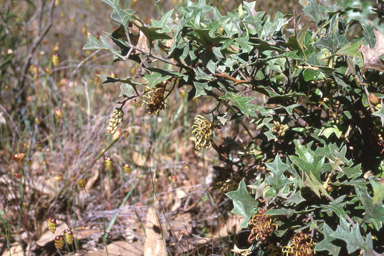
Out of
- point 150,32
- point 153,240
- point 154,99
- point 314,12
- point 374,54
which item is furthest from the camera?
point 153,240

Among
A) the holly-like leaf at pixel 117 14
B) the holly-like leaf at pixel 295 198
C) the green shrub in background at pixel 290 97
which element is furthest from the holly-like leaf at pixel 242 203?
the holly-like leaf at pixel 117 14

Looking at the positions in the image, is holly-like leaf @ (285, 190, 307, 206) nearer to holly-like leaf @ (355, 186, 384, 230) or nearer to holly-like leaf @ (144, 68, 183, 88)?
holly-like leaf @ (355, 186, 384, 230)

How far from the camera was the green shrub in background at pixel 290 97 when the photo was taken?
0.92 meters

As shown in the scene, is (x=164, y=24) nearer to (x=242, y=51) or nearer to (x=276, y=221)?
(x=242, y=51)

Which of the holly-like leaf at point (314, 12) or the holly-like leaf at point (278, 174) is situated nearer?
the holly-like leaf at point (278, 174)

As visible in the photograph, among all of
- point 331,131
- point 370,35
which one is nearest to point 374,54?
point 370,35

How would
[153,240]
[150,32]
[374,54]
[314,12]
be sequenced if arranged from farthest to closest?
[153,240], [314,12], [374,54], [150,32]

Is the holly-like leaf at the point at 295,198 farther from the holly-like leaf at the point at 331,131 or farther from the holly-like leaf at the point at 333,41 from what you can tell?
the holly-like leaf at the point at 333,41

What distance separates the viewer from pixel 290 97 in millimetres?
1084

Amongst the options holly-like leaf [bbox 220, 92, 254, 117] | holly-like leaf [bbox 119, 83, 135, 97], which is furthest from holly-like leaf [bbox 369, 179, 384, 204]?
holly-like leaf [bbox 119, 83, 135, 97]

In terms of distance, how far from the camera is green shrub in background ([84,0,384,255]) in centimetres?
92

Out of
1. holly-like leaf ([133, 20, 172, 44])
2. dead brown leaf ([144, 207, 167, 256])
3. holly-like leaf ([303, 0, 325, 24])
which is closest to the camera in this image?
holly-like leaf ([133, 20, 172, 44])

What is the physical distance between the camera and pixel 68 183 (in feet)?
5.88

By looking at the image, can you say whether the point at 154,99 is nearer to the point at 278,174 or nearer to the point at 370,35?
the point at 278,174
